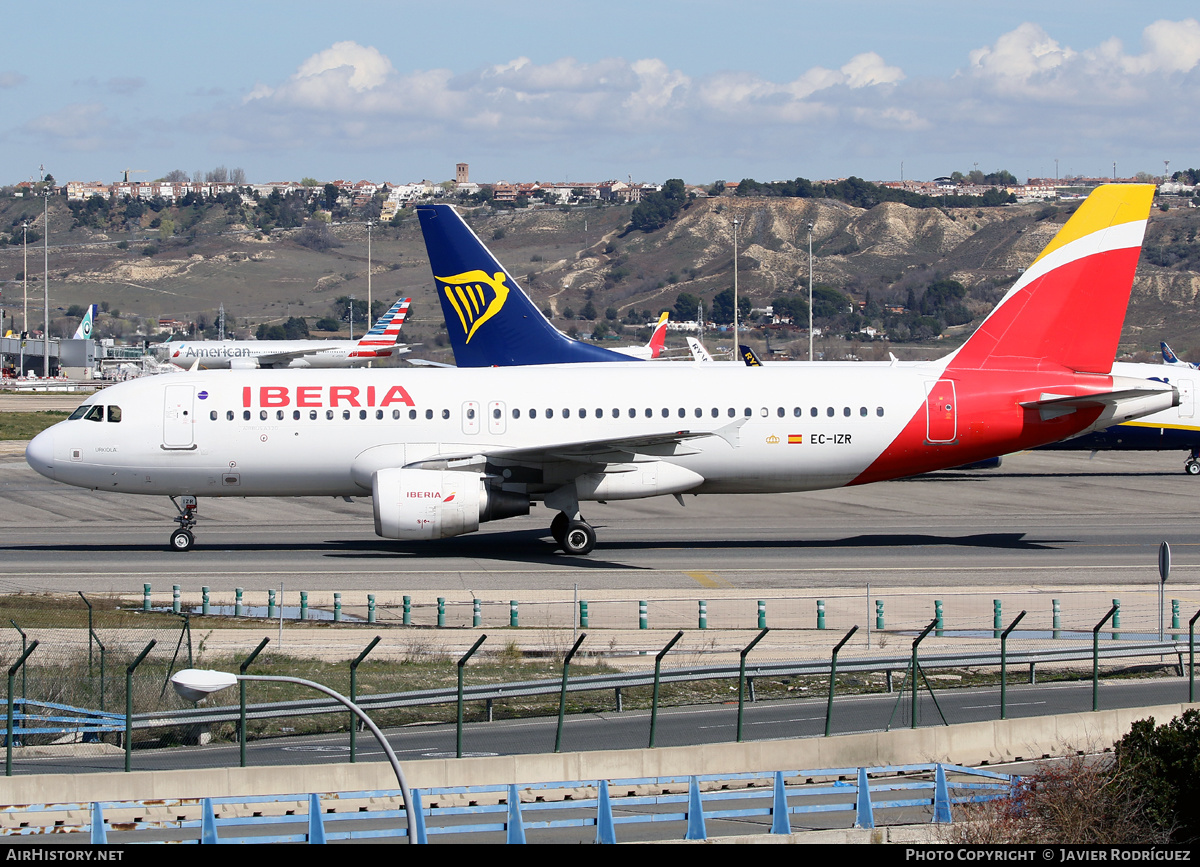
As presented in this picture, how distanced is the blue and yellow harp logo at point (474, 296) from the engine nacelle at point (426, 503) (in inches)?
336

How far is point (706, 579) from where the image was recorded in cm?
3031

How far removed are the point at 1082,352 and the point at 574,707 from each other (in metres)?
20.4

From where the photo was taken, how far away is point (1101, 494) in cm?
4750

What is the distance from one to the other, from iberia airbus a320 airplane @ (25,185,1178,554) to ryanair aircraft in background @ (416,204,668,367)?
4175 mm

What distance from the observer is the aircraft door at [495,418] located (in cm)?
3294

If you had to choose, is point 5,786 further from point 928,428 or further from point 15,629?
point 928,428

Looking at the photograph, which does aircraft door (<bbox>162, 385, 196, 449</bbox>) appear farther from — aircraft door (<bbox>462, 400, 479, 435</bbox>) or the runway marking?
the runway marking

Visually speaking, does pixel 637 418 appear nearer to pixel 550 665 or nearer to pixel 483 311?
pixel 483 311

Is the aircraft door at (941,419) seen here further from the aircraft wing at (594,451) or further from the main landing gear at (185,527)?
the main landing gear at (185,527)

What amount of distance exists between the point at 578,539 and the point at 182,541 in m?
10.9

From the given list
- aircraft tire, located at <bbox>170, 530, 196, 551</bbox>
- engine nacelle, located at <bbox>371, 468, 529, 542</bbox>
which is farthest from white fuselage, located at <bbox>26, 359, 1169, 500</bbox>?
aircraft tire, located at <bbox>170, 530, 196, 551</bbox>

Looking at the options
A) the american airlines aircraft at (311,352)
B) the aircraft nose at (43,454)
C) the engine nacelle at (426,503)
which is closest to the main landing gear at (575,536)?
the engine nacelle at (426,503)
